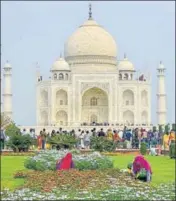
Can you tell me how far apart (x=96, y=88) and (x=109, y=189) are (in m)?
41.8

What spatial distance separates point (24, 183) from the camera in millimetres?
11172

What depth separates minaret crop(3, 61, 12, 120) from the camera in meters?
51.0

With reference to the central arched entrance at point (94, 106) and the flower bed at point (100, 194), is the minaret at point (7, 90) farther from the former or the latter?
the flower bed at point (100, 194)

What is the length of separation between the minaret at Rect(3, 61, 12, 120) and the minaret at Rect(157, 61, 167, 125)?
11.4m

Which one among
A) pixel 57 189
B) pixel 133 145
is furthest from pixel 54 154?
pixel 133 145

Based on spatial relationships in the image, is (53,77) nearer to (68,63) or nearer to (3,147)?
(68,63)

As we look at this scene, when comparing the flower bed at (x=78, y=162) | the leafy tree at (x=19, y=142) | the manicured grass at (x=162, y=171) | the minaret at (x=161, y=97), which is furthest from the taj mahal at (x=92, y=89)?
the flower bed at (x=78, y=162)

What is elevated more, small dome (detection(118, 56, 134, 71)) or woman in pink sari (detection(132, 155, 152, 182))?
small dome (detection(118, 56, 134, 71))

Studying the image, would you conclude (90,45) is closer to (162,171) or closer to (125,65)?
(125,65)

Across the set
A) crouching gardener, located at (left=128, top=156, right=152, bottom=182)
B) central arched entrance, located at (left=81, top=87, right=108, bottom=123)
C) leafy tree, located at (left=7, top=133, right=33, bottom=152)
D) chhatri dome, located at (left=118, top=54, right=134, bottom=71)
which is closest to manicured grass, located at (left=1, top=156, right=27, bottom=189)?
crouching gardener, located at (left=128, top=156, right=152, bottom=182)

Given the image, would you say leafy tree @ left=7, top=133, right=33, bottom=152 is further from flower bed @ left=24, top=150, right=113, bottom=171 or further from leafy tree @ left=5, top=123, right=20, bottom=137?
flower bed @ left=24, top=150, right=113, bottom=171

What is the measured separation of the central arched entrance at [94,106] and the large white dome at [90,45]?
258cm

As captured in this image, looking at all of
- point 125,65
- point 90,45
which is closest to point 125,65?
point 125,65

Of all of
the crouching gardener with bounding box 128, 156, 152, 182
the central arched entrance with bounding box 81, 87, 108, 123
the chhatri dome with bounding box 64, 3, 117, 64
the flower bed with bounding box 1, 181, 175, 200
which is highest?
the chhatri dome with bounding box 64, 3, 117, 64
